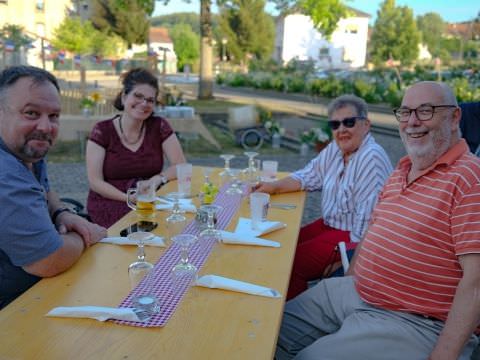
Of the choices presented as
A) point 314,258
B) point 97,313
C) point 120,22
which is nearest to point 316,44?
point 120,22

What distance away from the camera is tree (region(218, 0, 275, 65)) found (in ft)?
139

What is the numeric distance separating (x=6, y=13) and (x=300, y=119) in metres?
40.0

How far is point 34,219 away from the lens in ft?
5.94

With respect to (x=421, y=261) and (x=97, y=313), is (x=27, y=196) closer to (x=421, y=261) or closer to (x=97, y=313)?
(x=97, y=313)

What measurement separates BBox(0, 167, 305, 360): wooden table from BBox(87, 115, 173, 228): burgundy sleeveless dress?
4.36 ft

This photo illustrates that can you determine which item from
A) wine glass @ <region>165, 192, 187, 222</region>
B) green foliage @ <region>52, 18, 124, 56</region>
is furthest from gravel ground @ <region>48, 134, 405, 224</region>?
green foliage @ <region>52, 18, 124, 56</region>

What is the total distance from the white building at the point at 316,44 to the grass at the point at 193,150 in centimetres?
4482

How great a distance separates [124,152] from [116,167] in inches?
5.0

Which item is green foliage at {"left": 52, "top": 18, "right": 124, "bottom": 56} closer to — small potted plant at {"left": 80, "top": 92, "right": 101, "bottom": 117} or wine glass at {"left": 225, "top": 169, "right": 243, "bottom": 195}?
small potted plant at {"left": 80, "top": 92, "right": 101, "bottom": 117}

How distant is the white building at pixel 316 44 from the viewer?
55562 millimetres

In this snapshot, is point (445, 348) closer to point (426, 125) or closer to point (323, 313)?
point (323, 313)

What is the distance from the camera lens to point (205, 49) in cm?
1792

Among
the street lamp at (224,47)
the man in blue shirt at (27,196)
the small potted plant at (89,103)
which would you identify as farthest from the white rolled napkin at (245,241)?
the street lamp at (224,47)

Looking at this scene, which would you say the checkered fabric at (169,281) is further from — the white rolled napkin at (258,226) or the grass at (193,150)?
the grass at (193,150)
